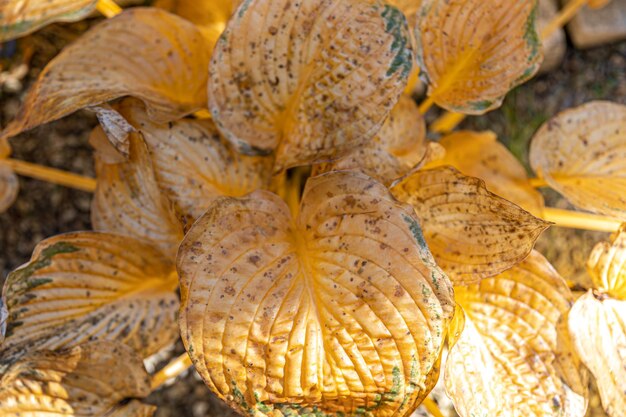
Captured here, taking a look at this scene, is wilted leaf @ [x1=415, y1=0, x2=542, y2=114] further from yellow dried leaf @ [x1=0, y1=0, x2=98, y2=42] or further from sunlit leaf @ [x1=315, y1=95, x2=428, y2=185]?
yellow dried leaf @ [x1=0, y1=0, x2=98, y2=42]

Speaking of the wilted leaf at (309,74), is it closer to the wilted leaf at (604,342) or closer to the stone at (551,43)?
the wilted leaf at (604,342)

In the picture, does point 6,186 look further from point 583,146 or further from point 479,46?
point 583,146

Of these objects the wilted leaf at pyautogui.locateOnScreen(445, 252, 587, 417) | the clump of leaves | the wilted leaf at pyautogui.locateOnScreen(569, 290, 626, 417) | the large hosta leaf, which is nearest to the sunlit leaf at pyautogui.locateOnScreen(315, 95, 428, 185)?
the clump of leaves

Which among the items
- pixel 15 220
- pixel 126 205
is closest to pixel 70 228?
pixel 15 220

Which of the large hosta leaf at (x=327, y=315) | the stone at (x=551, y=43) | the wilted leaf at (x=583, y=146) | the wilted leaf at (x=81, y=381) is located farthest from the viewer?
the stone at (x=551, y=43)

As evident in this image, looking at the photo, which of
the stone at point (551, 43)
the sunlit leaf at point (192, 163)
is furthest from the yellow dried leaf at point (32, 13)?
the stone at point (551, 43)

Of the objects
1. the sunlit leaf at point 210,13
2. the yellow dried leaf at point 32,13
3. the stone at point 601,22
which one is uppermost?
the yellow dried leaf at point 32,13
